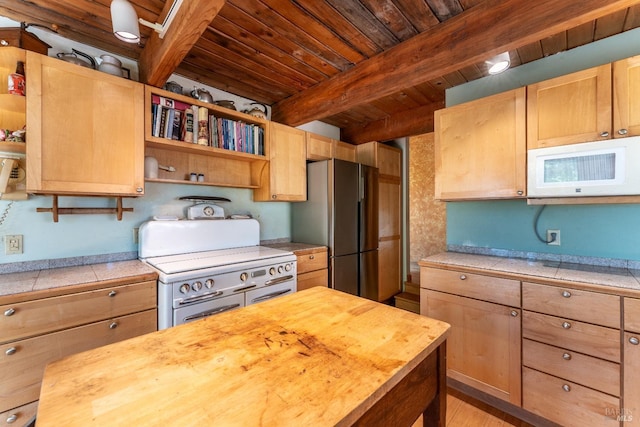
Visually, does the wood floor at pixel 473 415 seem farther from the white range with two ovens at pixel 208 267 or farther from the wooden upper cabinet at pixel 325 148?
the wooden upper cabinet at pixel 325 148

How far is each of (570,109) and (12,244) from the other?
360 cm

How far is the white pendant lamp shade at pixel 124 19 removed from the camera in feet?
4.07

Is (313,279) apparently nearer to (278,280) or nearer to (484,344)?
(278,280)

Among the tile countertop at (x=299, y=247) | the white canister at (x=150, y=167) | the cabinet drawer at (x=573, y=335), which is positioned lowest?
the cabinet drawer at (x=573, y=335)

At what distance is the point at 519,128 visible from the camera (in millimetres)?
1870

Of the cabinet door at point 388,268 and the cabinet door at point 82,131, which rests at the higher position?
the cabinet door at point 82,131

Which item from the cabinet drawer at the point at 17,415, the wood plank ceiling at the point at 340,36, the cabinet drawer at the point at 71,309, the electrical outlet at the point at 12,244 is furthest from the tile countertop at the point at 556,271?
the electrical outlet at the point at 12,244

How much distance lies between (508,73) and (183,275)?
2.98 meters

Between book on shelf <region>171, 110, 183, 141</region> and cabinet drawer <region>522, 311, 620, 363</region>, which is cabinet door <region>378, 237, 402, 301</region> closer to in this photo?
cabinet drawer <region>522, 311, 620, 363</region>

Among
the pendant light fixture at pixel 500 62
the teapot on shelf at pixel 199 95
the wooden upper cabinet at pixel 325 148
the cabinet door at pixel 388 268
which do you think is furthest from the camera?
the cabinet door at pixel 388 268

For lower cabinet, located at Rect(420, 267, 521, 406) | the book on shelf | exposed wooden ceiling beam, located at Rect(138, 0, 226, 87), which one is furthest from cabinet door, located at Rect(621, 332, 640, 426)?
the book on shelf

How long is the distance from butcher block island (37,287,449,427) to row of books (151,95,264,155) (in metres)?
1.62

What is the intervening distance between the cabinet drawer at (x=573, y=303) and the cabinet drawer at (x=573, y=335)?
35 mm

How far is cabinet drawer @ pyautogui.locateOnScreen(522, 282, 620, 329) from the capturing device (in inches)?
53.9
